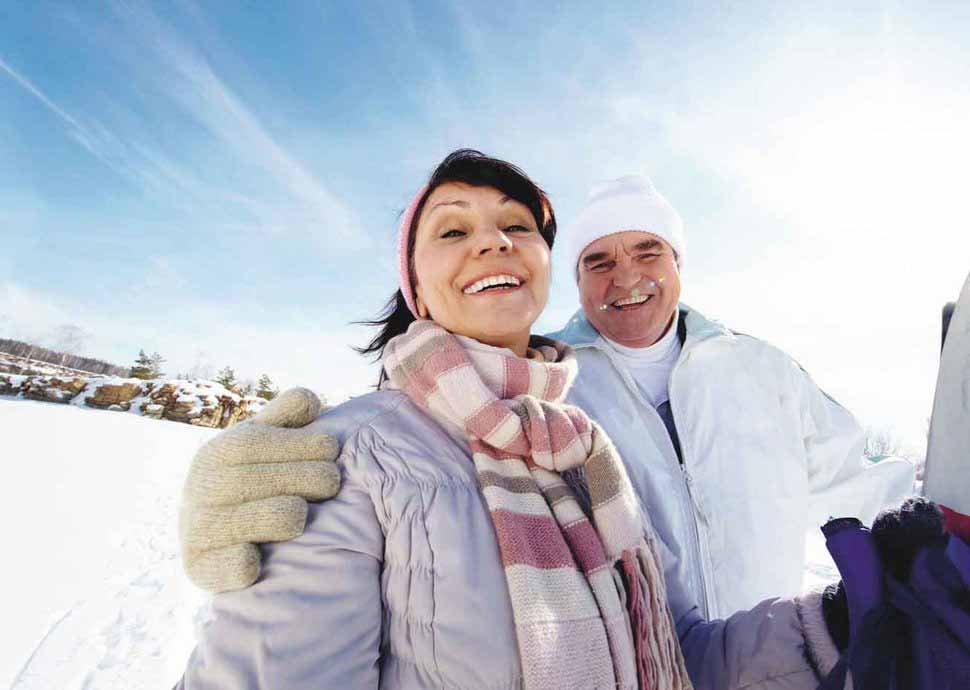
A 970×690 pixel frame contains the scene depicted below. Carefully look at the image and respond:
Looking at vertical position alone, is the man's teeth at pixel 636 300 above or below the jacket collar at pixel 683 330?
above

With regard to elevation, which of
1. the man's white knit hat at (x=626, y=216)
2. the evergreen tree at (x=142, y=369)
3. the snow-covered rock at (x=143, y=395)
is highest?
the evergreen tree at (x=142, y=369)

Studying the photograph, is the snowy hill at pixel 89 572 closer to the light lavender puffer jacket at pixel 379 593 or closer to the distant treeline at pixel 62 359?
Answer: the light lavender puffer jacket at pixel 379 593

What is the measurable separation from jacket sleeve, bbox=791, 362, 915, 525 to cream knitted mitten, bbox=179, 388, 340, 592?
232cm

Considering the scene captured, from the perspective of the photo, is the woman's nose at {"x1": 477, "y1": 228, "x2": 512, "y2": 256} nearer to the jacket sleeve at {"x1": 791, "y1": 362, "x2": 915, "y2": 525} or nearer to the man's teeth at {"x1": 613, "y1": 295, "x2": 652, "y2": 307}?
the man's teeth at {"x1": 613, "y1": 295, "x2": 652, "y2": 307}

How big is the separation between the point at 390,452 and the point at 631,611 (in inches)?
27.7

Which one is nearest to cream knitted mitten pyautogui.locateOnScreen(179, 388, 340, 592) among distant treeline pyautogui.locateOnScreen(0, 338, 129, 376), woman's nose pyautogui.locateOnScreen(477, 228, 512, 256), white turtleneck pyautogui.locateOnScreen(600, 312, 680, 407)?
woman's nose pyautogui.locateOnScreen(477, 228, 512, 256)

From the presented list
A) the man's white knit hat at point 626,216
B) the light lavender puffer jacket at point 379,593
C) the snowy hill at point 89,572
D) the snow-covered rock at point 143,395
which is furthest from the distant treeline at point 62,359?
the light lavender puffer jacket at point 379,593

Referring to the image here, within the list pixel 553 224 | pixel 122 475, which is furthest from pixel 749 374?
pixel 122 475

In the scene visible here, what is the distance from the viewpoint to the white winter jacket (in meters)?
1.93

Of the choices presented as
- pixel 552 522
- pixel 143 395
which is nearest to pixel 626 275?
pixel 552 522

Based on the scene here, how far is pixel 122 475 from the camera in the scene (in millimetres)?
8344

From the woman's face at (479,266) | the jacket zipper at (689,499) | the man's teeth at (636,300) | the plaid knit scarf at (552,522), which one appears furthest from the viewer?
the man's teeth at (636,300)

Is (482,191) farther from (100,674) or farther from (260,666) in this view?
(100,674)

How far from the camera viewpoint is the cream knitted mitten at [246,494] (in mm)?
865
